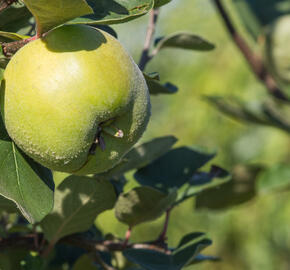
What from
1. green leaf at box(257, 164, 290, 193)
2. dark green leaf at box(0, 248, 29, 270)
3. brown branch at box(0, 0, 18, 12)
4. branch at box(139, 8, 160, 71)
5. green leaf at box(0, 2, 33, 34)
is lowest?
green leaf at box(257, 164, 290, 193)

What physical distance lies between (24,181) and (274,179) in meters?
1.41

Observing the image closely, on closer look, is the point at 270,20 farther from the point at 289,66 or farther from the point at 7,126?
the point at 7,126

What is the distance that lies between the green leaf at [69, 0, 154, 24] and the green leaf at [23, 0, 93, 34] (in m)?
0.03

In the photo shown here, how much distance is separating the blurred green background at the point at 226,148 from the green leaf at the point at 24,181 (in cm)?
280

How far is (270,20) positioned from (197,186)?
1.63 meters

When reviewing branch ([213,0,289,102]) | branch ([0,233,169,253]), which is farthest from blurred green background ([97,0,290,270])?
branch ([0,233,169,253])

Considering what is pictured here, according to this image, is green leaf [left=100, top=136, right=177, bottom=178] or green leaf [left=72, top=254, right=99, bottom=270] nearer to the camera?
green leaf [left=100, top=136, right=177, bottom=178]

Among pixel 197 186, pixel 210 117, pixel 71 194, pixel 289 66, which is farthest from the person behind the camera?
pixel 210 117

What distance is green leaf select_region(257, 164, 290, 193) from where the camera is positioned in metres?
2.03

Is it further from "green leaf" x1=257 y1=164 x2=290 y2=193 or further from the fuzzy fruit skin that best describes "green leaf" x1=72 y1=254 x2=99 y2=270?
"green leaf" x1=257 y1=164 x2=290 y2=193

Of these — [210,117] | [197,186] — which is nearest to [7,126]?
[197,186]

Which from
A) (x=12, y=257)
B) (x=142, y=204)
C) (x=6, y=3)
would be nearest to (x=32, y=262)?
(x=12, y=257)

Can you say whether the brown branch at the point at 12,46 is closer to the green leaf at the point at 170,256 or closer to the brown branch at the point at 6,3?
the brown branch at the point at 6,3

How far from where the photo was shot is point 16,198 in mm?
801
